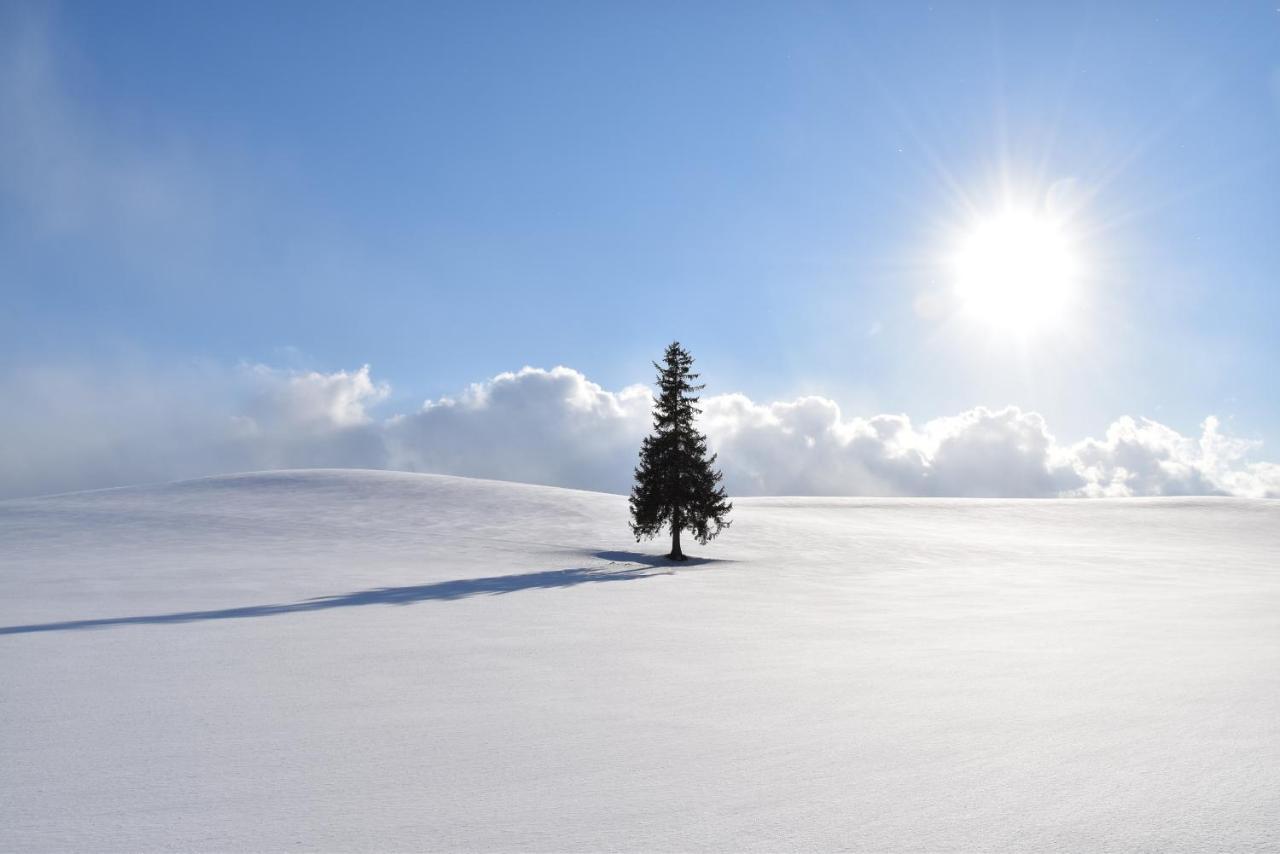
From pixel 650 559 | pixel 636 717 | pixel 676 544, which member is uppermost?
pixel 676 544

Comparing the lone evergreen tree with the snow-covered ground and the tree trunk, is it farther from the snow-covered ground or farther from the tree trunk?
the snow-covered ground

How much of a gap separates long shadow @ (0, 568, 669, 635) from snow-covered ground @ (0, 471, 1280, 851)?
0.68ft

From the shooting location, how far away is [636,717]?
24.1 feet

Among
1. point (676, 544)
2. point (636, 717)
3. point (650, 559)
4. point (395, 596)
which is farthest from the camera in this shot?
point (676, 544)

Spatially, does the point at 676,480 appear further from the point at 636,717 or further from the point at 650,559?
the point at 636,717

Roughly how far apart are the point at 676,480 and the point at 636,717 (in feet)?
92.3

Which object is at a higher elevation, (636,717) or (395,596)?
(636,717)

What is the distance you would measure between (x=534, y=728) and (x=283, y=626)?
10207mm

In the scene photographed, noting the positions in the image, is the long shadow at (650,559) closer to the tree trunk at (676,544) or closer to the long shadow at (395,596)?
the tree trunk at (676,544)

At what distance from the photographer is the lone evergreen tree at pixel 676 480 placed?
116 feet

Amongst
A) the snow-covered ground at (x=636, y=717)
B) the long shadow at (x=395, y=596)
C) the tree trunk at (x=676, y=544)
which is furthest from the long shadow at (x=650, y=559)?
the snow-covered ground at (x=636, y=717)

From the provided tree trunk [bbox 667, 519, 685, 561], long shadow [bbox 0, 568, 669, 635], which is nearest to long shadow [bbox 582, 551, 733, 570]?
tree trunk [bbox 667, 519, 685, 561]

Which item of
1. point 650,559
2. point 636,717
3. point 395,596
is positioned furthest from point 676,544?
point 636,717

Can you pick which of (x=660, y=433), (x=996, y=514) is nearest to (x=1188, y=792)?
(x=660, y=433)
